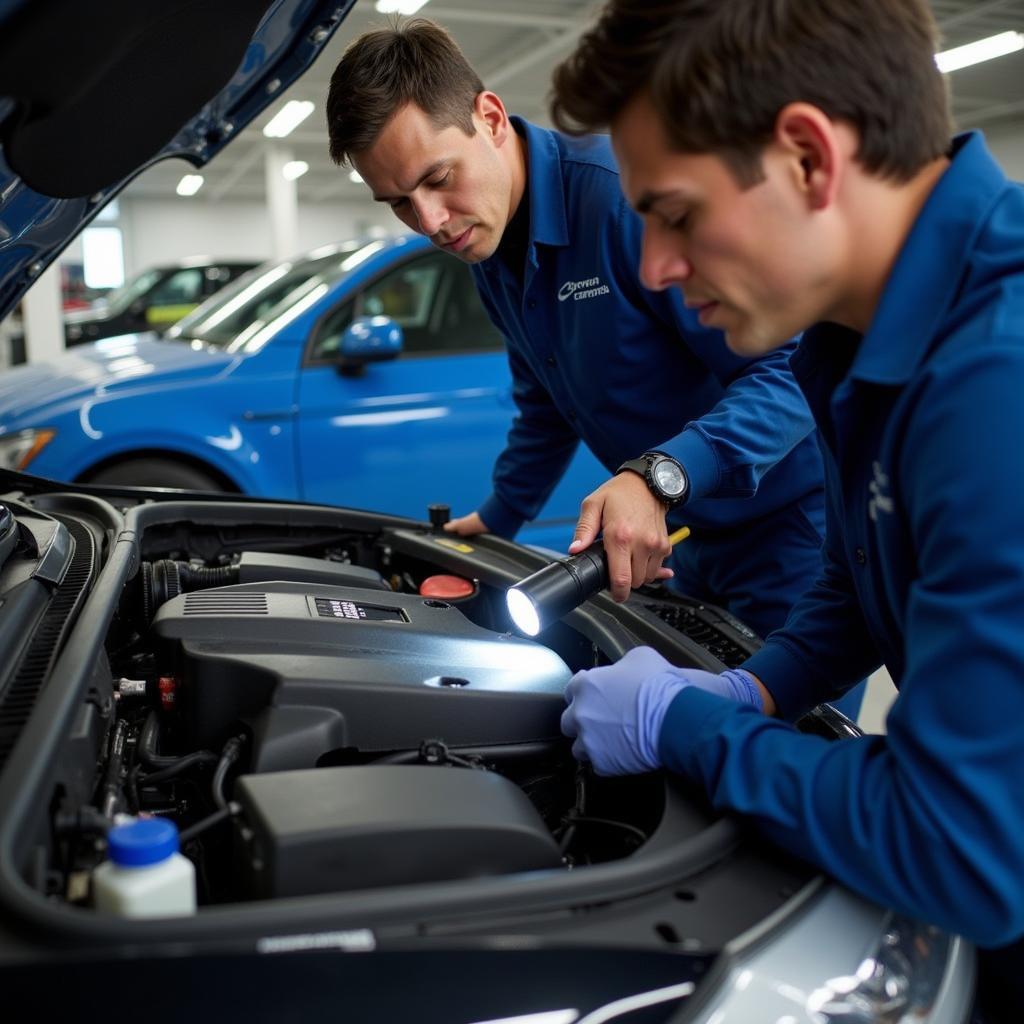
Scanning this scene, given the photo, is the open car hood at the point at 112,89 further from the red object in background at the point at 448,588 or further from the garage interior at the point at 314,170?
the red object in background at the point at 448,588

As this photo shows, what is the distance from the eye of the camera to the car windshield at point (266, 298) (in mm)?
3838

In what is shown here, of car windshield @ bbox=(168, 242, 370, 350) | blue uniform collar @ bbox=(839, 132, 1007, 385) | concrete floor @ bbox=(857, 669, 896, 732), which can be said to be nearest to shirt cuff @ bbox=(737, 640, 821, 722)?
blue uniform collar @ bbox=(839, 132, 1007, 385)

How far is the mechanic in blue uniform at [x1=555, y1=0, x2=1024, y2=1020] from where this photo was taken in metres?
0.80

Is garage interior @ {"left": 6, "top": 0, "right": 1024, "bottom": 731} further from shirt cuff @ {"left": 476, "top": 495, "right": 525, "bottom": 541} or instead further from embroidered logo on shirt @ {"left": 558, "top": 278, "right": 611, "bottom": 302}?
shirt cuff @ {"left": 476, "top": 495, "right": 525, "bottom": 541}

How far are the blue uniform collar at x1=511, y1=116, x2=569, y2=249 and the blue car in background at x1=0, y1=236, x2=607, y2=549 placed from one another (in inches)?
72.2

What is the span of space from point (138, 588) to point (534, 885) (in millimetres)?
982

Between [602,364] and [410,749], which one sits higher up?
[602,364]

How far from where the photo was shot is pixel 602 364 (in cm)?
184

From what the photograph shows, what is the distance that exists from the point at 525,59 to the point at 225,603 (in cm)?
1000

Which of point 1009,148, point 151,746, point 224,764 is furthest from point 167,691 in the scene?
point 1009,148

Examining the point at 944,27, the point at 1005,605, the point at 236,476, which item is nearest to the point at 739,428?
the point at 1005,605

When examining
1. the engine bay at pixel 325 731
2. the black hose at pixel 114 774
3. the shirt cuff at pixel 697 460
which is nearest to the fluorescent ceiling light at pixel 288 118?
the engine bay at pixel 325 731

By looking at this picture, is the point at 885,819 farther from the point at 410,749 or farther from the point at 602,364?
the point at 602,364

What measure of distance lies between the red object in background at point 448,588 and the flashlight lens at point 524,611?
0.40m
